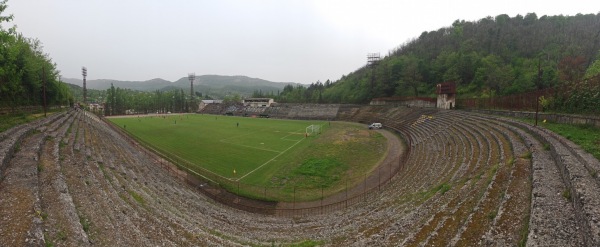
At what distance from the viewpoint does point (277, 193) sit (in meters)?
25.0

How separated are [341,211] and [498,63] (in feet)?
318

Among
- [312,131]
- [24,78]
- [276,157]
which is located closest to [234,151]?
[276,157]

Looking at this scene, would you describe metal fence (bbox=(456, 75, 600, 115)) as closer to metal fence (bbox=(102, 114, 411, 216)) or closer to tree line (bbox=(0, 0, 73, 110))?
metal fence (bbox=(102, 114, 411, 216))

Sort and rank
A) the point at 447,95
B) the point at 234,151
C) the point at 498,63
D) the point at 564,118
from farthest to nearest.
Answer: the point at 498,63 → the point at 447,95 → the point at 234,151 → the point at 564,118

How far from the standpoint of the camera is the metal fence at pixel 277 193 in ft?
72.6

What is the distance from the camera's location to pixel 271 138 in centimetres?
5203

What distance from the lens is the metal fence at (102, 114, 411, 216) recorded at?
22125mm

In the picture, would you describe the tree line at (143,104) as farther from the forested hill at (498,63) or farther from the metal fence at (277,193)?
the metal fence at (277,193)

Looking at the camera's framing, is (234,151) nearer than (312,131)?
Yes

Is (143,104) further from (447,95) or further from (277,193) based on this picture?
(277,193)

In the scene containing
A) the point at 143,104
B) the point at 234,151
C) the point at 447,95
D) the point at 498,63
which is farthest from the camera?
the point at 143,104

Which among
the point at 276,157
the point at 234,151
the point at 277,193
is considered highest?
the point at 234,151

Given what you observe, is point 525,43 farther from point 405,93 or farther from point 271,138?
point 271,138

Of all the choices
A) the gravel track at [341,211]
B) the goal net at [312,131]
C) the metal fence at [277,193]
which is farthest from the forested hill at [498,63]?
the gravel track at [341,211]
